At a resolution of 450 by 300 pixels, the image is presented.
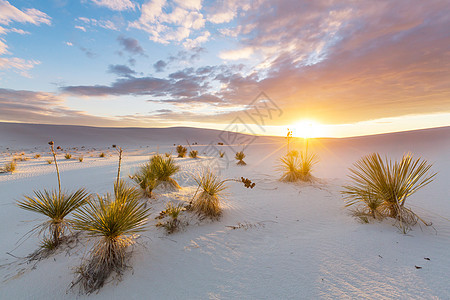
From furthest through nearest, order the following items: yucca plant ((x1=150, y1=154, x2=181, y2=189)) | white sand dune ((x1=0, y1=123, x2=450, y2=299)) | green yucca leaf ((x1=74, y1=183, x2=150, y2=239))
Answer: yucca plant ((x1=150, y1=154, x2=181, y2=189)) → green yucca leaf ((x1=74, y1=183, x2=150, y2=239)) → white sand dune ((x1=0, y1=123, x2=450, y2=299))

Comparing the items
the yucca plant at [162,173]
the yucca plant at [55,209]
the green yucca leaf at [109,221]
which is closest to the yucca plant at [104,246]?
the green yucca leaf at [109,221]

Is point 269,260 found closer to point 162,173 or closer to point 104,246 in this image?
point 104,246

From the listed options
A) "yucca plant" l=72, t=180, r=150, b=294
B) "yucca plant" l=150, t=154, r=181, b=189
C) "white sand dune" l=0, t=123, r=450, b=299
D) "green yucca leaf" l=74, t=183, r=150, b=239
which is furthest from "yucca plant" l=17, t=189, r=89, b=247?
"yucca plant" l=150, t=154, r=181, b=189

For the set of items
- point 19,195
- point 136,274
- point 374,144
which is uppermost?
point 374,144

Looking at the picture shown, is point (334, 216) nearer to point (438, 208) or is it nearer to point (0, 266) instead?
point (438, 208)

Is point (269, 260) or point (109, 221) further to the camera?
point (269, 260)

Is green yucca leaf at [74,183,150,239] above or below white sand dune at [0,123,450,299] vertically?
above

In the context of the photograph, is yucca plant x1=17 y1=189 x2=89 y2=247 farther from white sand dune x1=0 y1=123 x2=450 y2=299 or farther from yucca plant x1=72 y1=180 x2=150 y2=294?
yucca plant x1=72 y1=180 x2=150 y2=294

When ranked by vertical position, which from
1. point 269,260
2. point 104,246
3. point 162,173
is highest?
point 162,173

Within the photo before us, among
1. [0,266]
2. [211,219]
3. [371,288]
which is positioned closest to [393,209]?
[371,288]

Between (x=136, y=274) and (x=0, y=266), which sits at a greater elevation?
(x=136, y=274)

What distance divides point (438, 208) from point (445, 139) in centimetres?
1763

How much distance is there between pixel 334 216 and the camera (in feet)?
14.6

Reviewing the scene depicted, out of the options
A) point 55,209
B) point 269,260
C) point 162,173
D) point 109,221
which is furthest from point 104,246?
point 162,173
